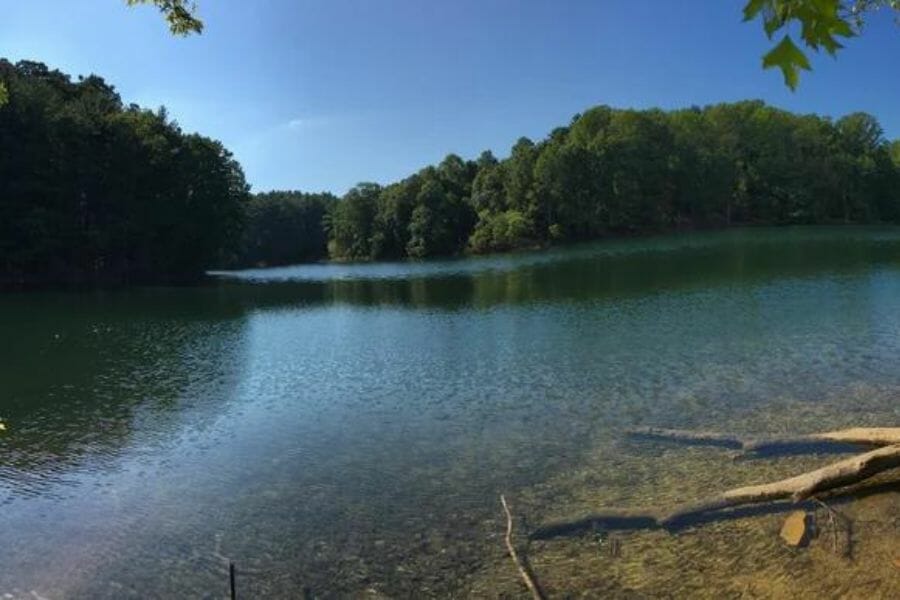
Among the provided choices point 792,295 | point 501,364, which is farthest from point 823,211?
point 501,364

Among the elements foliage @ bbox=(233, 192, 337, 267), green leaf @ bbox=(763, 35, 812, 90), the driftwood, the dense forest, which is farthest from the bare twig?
foliage @ bbox=(233, 192, 337, 267)

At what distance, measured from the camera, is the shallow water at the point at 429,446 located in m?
8.34

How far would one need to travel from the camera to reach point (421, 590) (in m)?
7.98

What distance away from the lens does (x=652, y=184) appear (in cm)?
11575

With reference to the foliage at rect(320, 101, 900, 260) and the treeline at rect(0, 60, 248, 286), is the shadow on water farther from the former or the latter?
the foliage at rect(320, 101, 900, 260)

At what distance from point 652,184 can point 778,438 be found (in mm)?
109666

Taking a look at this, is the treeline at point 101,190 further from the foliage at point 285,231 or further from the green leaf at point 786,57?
the foliage at point 285,231

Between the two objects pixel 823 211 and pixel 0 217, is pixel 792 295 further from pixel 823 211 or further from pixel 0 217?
pixel 823 211

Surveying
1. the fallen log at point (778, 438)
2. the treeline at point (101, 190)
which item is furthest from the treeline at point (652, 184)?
the fallen log at point (778, 438)

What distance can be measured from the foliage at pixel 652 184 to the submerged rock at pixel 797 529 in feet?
335

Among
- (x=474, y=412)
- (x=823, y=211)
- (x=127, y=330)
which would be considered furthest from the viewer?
(x=823, y=211)

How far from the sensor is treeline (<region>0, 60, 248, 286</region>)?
6506 cm

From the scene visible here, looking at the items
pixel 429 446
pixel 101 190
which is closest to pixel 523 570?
Answer: pixel 429 446

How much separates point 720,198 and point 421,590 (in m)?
121
